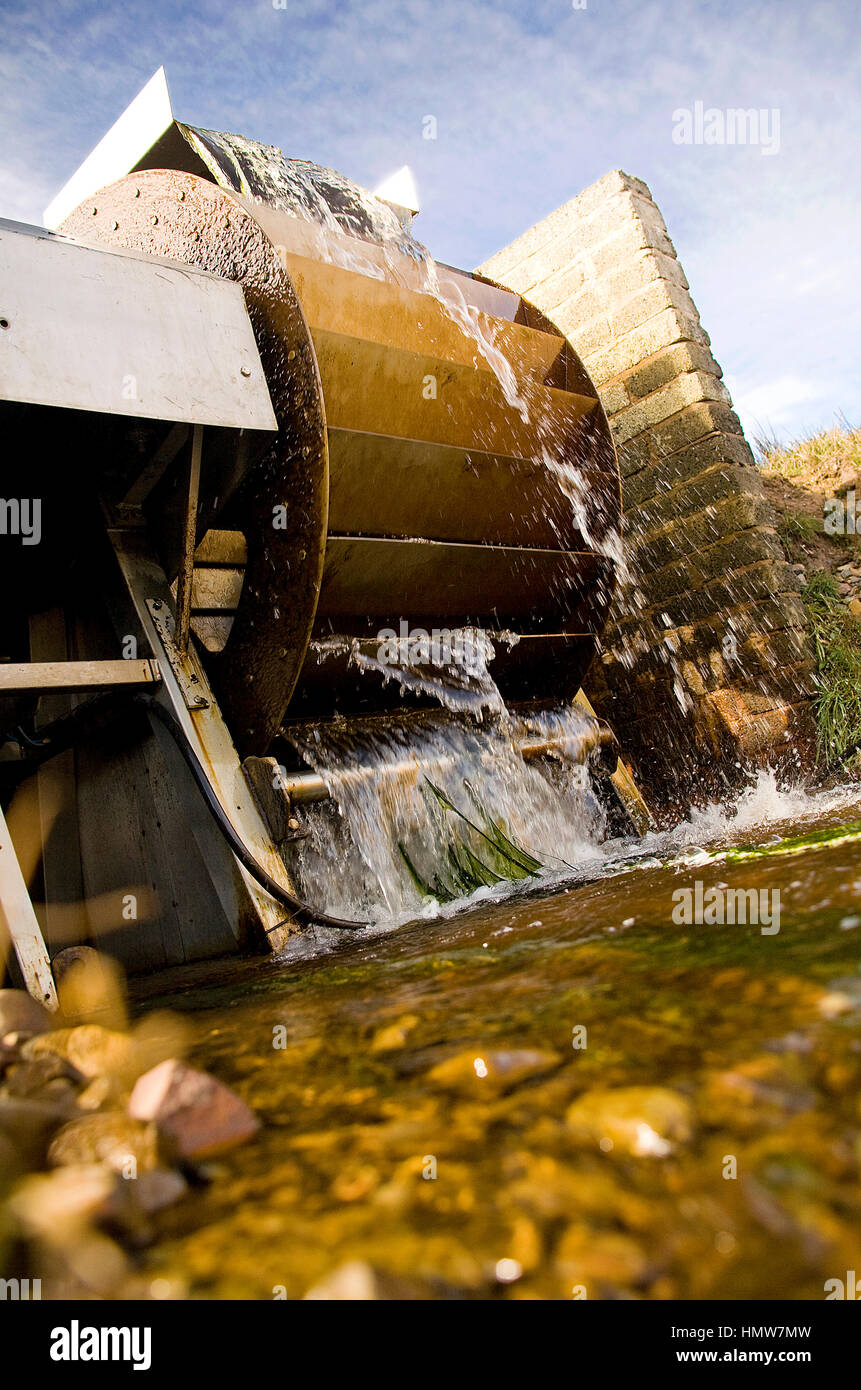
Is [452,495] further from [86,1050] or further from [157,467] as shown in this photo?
[86,1050]

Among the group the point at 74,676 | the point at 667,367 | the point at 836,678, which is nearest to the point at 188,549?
the point at 74,676

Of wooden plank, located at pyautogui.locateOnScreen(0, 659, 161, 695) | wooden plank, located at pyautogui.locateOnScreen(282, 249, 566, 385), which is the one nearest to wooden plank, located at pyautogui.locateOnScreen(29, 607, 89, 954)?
wooden plank, located at pyautogui.locateOnScreen(0, 659, 161, 695)

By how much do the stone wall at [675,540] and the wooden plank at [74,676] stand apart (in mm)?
3252

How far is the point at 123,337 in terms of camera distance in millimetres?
2387

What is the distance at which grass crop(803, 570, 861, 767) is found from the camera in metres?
4.59

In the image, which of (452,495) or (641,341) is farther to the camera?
(641,341)

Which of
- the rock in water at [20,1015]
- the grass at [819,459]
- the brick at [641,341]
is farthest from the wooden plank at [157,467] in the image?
the grass at [819,459]

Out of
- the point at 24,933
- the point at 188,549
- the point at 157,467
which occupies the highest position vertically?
the point at 157,467

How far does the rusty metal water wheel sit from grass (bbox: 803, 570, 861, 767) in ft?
10.6

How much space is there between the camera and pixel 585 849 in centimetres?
388

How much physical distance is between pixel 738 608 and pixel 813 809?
64.0 inches

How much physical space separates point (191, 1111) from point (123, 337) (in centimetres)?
216

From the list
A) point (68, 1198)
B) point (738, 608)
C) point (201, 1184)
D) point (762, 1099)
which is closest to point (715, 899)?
point (762, 1099)

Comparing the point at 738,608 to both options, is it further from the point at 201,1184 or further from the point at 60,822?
the point at 201,1184
